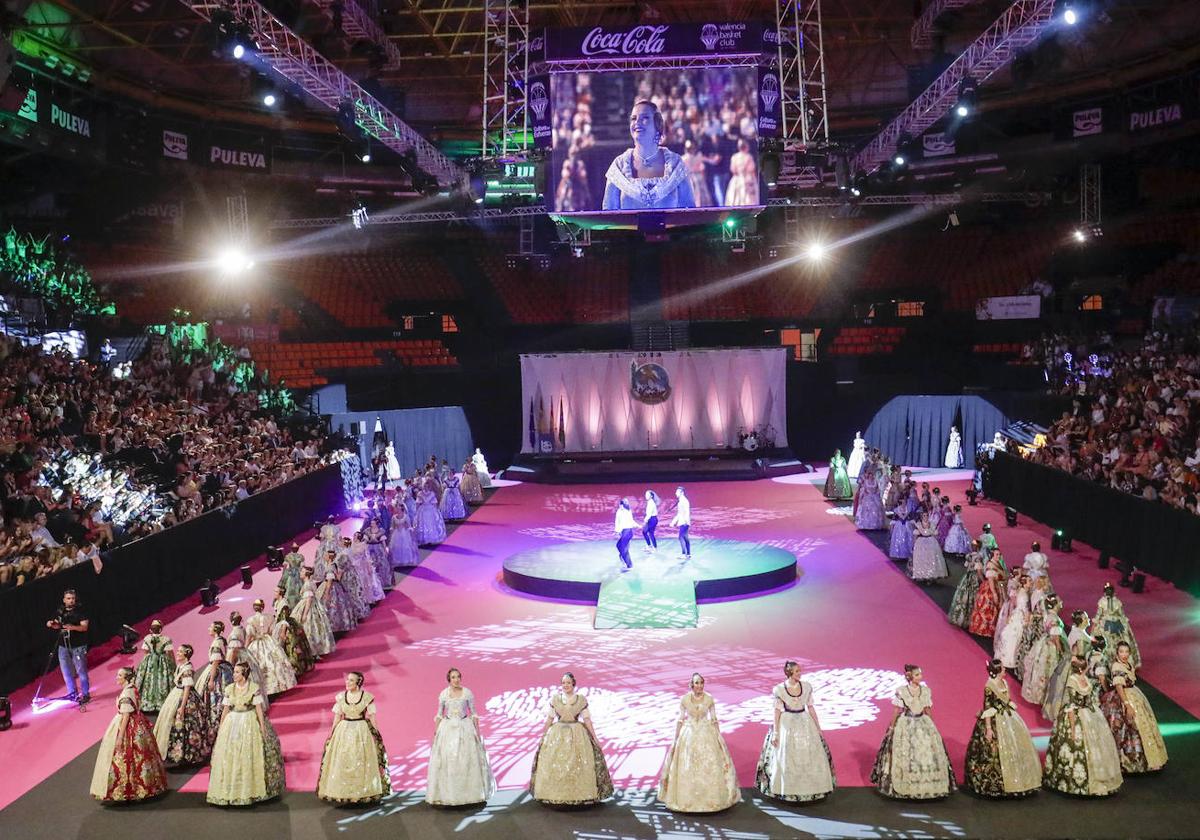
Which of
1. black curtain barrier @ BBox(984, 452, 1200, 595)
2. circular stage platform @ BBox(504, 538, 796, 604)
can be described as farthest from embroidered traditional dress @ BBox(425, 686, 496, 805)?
black curtain barrier @ BBox(984, 452, 1200, 595)

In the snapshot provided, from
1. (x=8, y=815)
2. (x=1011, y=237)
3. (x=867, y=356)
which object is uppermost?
(x=1011, y=237)

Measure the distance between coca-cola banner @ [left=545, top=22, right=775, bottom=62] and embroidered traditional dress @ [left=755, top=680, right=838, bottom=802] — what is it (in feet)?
40.9

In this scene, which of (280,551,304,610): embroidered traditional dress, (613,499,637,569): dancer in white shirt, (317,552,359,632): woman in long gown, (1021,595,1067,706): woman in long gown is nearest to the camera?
(1021,595,1067,706): woman in long gown

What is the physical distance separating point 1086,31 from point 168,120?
1923 centimetres

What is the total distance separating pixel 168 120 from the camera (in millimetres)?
22766

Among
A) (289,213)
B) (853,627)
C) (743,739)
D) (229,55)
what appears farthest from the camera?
(289,213)

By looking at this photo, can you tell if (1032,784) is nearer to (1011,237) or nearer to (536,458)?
(536,458)

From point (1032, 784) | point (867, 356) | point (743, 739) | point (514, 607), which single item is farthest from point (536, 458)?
point (1032, 784)

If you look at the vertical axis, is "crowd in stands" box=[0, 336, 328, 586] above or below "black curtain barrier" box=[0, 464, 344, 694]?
above

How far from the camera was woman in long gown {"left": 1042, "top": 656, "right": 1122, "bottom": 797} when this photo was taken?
7.78 metres

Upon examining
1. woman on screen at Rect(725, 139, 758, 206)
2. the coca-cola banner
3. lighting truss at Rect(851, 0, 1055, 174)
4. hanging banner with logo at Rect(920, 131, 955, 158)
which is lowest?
woman on screen at Rect(725, 139, 758, 206)

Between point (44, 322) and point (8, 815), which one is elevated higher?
point (44, 322)

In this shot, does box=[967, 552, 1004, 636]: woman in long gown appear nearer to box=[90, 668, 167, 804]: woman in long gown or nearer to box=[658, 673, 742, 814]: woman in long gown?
box=[658, 673, 742, 814]: woman in long gown

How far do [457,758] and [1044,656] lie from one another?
17.8 feet
